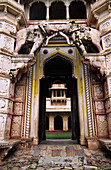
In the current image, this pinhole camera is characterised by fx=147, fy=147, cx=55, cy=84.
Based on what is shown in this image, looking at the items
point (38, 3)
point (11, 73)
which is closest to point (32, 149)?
point (11, 73)

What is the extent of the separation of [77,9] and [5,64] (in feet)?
20.9

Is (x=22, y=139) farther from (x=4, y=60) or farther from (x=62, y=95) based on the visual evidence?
(x=62, y=95)

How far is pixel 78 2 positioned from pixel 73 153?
8320mm

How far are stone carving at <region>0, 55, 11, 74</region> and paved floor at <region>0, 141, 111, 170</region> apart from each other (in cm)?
322

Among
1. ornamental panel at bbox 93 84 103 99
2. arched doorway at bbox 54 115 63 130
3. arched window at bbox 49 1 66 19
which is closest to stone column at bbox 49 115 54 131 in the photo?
arched doorway at bbox 54 115 63 130

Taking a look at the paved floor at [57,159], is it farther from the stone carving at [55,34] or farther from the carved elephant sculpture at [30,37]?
the carved elephant sculpture at [30,37]

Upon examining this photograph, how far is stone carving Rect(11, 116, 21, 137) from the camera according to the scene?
643cm

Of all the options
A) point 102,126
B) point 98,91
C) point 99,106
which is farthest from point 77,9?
point 102,126

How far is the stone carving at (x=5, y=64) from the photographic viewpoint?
592 cm

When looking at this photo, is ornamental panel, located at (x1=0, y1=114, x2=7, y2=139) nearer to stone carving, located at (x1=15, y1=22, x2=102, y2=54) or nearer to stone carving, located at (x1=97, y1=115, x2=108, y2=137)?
stone carving, located at (x1=15, y1=22, x2=102, y2=54)

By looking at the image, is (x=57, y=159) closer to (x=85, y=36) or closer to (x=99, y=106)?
(x=99, y=106)

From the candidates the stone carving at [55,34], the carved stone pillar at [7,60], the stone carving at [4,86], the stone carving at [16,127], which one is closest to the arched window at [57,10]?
the carved stone pillar at [7,60]

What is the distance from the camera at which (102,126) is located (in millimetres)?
6383

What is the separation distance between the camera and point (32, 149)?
6.14m
